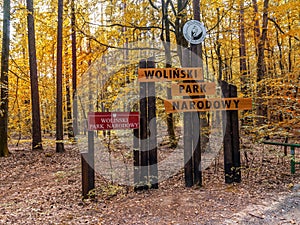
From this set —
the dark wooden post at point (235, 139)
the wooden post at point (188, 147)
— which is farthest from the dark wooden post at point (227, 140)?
the wooden post at point (188, 147)

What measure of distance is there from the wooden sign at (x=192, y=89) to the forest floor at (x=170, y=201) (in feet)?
5.89

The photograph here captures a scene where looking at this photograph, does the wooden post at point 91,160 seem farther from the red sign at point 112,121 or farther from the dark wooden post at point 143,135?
the dark wooden post at point 143,135

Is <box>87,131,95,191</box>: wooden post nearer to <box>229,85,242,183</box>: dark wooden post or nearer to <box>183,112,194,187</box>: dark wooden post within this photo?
<box>183,112,194,187</box>: dark wooden post

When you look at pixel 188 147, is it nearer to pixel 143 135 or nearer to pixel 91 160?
pixel 143 135

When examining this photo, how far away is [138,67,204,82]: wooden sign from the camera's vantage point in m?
4.59

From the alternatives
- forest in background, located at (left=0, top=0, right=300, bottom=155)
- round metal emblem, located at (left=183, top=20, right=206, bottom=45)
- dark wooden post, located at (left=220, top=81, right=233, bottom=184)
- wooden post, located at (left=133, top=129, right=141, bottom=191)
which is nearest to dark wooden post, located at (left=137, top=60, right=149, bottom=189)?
wooden post, located at (left=133, top=129, right=141, bottom=191)

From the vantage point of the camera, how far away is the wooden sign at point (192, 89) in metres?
4.60

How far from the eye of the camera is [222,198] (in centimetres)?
418

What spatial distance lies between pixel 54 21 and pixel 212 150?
8885 millimetres

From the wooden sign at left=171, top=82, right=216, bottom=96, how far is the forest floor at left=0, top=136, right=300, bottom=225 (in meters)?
1.79

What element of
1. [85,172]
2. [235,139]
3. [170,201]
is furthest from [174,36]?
[170,201]

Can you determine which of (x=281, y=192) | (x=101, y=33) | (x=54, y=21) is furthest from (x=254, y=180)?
(x=54, y=21)

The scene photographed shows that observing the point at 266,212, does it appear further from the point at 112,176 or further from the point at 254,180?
the point at 112,176

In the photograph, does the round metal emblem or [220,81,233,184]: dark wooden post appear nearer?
the round metal emblem
